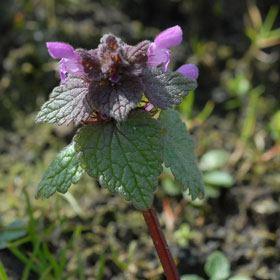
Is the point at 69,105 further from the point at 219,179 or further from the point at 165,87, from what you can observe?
the point at 219,179

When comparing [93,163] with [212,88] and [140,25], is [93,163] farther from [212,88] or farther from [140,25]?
[140,25]

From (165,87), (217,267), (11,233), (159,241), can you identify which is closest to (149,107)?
(165,87)

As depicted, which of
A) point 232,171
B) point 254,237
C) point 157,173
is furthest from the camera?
point 232,171

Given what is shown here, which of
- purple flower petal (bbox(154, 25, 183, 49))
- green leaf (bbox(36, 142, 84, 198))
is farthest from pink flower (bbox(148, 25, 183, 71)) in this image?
green leaf (bbox(36, 142, 84, 198))

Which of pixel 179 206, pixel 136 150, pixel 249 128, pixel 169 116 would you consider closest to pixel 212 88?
pixel 249 128

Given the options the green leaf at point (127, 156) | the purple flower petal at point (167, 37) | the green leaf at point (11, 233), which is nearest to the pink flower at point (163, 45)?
the purple flower petal at point (167, 37)

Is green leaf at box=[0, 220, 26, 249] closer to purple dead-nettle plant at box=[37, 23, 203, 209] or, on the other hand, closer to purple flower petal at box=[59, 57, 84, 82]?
purple dead-nettle plant at box=[37, 23, 203, 209]
